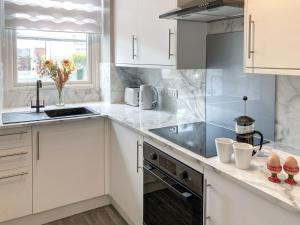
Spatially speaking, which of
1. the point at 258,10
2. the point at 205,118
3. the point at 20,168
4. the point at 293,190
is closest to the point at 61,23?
the point at 20,168

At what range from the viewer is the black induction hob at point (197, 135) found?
164cm

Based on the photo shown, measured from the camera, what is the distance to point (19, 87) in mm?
3008

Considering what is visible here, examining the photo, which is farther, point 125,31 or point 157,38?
point 125,31

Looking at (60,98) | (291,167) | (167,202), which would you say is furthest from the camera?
(60,98)

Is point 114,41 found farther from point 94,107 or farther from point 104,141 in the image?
point 104,141

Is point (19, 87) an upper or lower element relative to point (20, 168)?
upper

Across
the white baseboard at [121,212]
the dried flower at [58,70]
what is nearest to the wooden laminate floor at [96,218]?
the white baseboard at [121,212]

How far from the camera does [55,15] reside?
3.00 meters

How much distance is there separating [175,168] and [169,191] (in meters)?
0.17

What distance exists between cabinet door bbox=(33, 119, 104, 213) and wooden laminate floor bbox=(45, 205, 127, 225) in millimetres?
163

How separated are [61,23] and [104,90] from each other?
33.9 inches

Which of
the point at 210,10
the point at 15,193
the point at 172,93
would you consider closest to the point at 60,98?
the point at 15,193

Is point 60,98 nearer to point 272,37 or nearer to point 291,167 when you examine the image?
point 272,37

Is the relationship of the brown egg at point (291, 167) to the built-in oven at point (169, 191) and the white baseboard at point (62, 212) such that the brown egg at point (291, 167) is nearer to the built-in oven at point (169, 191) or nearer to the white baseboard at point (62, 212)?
the built-in oven at point (169, 191)
